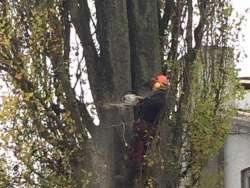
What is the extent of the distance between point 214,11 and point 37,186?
2591 mm

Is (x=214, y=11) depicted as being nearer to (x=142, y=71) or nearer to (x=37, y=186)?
(x=142, y=71)

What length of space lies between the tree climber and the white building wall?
4152 mm

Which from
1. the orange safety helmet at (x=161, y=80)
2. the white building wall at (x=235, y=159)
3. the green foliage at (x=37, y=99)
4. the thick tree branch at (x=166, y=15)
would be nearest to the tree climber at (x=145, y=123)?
the orange safety helmet at (x=161, y=80)

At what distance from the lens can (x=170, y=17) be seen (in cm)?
920

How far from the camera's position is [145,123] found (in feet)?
28.2

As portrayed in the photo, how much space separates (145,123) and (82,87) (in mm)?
700

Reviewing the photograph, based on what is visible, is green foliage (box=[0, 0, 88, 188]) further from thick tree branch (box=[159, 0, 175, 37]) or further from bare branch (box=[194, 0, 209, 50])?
bare branch (box=[194, 0, 209, 50])

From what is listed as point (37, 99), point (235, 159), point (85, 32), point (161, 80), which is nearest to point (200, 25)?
point (161, 80)

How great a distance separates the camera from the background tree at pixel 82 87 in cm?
855

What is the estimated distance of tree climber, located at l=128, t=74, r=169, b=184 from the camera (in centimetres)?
852

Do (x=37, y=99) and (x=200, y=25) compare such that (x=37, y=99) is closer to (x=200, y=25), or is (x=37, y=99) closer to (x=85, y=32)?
(x=85, y=32)

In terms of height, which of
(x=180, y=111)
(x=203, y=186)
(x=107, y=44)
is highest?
(x=107, y=44)

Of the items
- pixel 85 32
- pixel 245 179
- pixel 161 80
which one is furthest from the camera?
pixel 245 179

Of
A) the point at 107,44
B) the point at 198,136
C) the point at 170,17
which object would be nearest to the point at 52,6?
the point at 107,44
